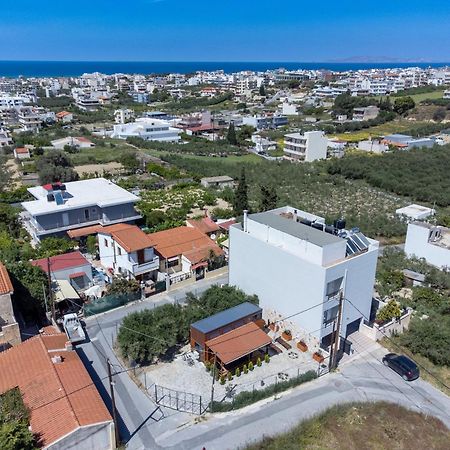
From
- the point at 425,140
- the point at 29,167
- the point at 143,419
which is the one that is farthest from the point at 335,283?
the point at 425,140

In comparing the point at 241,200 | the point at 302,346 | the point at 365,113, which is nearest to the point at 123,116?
the point at 365,113

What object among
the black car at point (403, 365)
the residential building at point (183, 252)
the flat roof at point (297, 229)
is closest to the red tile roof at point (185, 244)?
the residential building at point (183, 252)

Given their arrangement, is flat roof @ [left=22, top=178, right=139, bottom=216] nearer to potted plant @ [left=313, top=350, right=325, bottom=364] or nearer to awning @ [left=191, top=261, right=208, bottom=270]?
awning @ [left=191, top=261, right=208, bottom=270]

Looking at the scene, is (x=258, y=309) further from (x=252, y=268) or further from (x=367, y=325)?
(x=367, y=325)

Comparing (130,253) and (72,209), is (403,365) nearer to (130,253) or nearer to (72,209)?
(130,253)

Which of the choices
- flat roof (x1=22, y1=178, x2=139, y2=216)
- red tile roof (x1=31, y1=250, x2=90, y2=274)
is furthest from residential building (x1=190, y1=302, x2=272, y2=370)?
flat roof (x1=22, y1=178, x2=139, y2=216)

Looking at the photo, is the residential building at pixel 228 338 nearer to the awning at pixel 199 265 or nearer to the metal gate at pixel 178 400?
the metal gate at pixel 178 400
